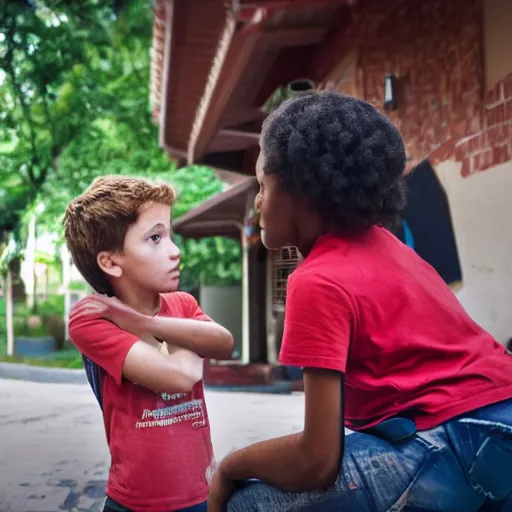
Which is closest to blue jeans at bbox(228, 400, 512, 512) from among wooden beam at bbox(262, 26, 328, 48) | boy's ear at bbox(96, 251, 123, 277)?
boy's ear at bbox(96, 251, 123, 277)

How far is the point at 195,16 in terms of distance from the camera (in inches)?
114

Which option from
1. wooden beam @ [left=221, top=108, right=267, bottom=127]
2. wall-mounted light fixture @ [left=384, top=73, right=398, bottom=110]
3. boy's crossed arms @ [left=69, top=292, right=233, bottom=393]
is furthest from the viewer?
wooden beam @ [left=221, top=108, right=267, bottom=127]

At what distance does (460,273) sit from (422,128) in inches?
23.1

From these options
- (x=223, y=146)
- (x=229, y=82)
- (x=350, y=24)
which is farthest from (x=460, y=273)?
(x=223, y=146)

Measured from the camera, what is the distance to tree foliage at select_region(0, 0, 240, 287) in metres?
3.97

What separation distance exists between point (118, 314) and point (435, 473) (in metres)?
0.61

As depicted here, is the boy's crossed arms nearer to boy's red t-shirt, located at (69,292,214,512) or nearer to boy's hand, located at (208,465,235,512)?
boy's red t-shirt, located at (69,292,214,512)

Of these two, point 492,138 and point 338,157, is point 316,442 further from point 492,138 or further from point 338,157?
point 492,138

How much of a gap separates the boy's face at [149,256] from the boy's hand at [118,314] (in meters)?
0.05

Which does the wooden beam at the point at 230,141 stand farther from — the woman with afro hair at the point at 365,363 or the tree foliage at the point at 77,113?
the woman with afro hair at the point at 365,363

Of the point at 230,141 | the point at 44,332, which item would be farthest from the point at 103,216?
the point at 44,332

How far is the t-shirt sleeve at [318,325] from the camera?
2.76 feet

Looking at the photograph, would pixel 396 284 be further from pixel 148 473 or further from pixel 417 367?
pixel 148 473

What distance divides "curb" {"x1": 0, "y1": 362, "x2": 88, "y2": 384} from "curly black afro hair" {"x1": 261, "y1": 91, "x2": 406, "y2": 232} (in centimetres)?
337
